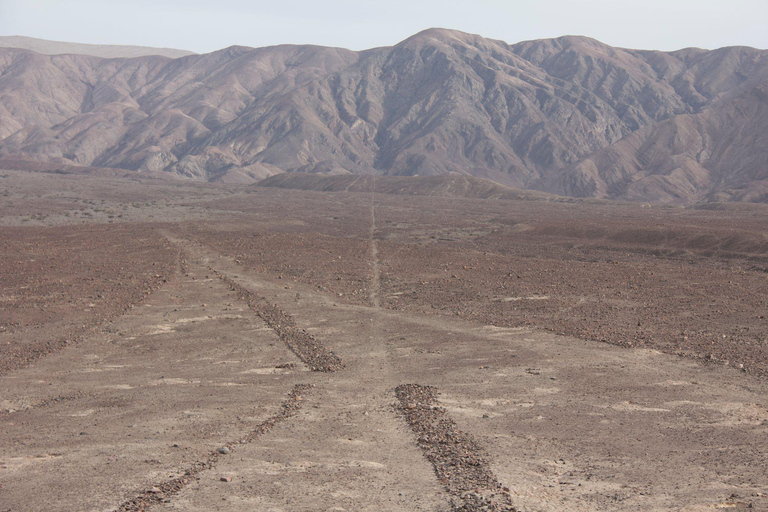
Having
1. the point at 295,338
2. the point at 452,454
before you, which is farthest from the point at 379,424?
the point at 295,338

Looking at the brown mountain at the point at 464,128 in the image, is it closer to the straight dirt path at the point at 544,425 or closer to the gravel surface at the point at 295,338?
the gravel surface at the point at 295,338

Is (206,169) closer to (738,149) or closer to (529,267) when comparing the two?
(738,149)

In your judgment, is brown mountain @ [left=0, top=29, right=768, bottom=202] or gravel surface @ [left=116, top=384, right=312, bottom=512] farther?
brown mountain @ [left=0, top=29, right=768, bottom=202]

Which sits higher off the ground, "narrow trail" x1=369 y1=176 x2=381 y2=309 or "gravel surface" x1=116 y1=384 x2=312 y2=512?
"gravel surface" x1=116 y1=384 x2=312 y2=512

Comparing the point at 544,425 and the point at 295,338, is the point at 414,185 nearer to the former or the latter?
the point at 295,338

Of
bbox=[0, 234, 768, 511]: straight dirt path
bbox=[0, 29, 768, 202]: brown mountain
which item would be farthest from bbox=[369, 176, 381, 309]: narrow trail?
bbox=[0, 29, 768, 202]: brown mountain

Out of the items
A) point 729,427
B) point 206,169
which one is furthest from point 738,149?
A: point 729,427

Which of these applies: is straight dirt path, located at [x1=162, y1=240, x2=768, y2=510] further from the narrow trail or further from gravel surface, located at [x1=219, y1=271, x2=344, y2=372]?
the narrow trail
